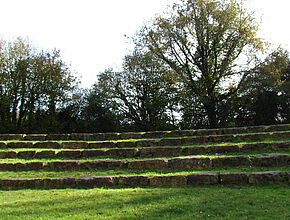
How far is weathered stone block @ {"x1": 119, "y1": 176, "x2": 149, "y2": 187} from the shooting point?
7.52 meters

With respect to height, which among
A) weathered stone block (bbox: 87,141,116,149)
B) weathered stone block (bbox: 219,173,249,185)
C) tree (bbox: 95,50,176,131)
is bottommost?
weathered stone block (bbox: 219,173,249,185)

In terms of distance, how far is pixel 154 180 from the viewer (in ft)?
24.3

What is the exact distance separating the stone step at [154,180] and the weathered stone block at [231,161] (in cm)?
146

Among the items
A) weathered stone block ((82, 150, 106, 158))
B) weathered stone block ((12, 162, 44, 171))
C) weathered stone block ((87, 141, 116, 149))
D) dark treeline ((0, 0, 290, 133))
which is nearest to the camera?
weathered stone block ((12, 162, 44, 171))

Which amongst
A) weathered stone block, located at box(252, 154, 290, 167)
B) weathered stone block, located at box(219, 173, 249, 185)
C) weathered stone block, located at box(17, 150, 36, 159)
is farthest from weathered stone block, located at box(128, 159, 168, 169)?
weathered stone block, located at box(17, 150, 36, 159)

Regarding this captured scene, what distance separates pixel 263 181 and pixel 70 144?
30.6 ft

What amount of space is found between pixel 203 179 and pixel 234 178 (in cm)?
73

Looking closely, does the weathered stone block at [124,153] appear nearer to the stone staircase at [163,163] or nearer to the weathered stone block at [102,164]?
the stone staircase at [163,163]

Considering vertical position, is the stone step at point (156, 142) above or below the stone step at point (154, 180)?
above

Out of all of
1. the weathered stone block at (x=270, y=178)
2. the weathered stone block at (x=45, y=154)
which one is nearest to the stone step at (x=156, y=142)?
the weathered stone block at (x=45, y=154)

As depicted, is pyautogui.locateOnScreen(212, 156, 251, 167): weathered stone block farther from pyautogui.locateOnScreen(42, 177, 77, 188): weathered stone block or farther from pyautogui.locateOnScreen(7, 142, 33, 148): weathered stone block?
pyautogui.locateOnScreen(7, 142, 33, 148): weathered stone block

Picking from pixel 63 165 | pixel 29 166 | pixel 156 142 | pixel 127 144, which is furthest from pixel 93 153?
pixel 156 142

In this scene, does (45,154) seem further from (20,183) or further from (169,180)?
(169,180)

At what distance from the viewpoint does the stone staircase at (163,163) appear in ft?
23.5
